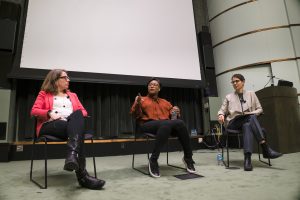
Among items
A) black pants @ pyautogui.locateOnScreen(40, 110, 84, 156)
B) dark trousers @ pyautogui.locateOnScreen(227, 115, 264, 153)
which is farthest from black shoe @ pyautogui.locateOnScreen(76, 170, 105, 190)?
dark trousers @ pyautogui.locateOnScreen(227, 115, 264, 153)

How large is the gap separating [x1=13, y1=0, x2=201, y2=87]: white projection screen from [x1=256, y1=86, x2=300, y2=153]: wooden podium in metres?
1.32

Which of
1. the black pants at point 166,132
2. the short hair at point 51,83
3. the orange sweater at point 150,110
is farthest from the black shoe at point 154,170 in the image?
the short hair at point 51,83

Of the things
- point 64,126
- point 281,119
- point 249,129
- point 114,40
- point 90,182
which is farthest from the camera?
point 114,40

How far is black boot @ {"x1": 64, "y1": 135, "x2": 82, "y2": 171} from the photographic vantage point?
53.2 inches

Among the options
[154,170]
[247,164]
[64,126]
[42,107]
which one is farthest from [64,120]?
[247,164]

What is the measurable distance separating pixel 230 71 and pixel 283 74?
2.98ft

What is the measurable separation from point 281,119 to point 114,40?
2.66 metres

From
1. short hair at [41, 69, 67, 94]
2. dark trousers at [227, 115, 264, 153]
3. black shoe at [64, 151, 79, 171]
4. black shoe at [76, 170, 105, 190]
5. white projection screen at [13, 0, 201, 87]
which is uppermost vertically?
white projection screen at [13, 0, 201, 87]

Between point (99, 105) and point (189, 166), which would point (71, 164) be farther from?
point (99, 105)

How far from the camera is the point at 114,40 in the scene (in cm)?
377

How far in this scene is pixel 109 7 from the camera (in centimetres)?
384

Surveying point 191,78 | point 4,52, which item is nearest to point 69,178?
point 4,52

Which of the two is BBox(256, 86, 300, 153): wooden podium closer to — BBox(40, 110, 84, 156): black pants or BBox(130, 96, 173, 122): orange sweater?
BBox(130, 96, 173, 122): orange sweater

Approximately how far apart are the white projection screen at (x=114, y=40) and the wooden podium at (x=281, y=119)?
1315mm
